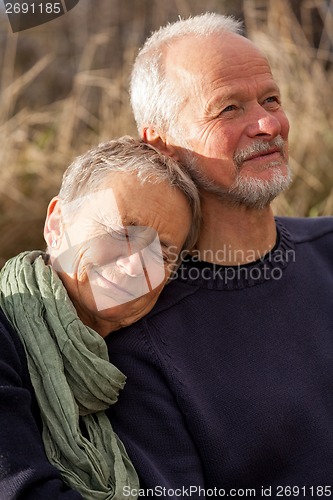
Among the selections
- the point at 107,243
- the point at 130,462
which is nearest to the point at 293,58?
the point at 107,243

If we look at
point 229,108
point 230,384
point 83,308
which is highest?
point 229,108

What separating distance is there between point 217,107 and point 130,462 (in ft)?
3.65

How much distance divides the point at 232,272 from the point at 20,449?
0.96 m

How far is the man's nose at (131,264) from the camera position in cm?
210

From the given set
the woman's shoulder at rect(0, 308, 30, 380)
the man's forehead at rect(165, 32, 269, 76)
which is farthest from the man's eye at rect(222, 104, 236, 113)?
the woman's shoulder at rect(0, 308, 30, 380)

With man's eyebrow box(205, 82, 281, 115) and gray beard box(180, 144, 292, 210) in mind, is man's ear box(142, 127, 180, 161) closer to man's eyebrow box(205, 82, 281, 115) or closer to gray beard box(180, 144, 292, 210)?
gray beard box(180, 144, 292, 210)

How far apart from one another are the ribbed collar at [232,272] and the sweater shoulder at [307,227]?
5.9 inches

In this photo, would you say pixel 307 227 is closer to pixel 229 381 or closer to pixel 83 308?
pixel 229 381

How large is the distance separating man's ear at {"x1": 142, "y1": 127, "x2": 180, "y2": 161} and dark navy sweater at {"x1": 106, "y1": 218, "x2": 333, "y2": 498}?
355mm

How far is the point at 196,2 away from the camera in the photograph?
6.34 meters

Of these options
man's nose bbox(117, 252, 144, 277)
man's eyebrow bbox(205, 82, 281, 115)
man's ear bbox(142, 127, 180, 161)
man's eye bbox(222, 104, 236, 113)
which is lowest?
man's nose bbox(117, 252, 144, 277)

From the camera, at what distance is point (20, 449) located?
1.81m

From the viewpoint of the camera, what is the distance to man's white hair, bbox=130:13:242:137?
8.16ft

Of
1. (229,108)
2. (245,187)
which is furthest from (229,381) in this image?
(229,108)
